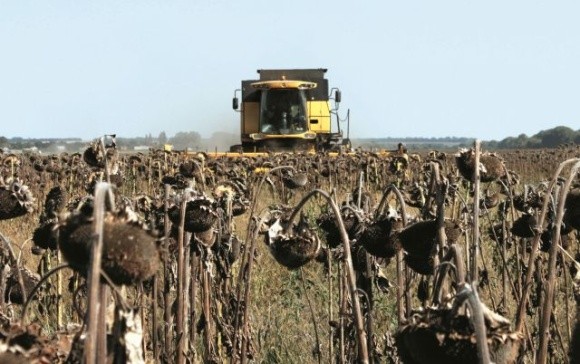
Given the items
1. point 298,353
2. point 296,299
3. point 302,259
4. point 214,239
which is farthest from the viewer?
point 296,299

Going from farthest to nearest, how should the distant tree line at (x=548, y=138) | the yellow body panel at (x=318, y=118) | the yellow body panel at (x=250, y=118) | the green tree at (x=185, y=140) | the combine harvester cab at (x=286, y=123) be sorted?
the distant tree line at (x=548, y=138), the green tree at (x=185, y=140), the yellow body panel at (x=250, y=118), the yellow body panel at (x=318, y=118), the combine harvester cab at (x=286, y=123)

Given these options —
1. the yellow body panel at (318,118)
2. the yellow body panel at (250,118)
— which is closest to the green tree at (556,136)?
the yellow body panel at (318,118)

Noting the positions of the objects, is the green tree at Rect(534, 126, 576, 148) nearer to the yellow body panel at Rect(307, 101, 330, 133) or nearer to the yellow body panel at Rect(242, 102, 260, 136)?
the yellow body panel at Rect(307, 101, 330, 133)

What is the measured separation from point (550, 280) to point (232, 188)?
11.9 feet

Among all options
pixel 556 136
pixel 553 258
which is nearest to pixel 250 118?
pixel 553 258

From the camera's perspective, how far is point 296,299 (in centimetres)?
815

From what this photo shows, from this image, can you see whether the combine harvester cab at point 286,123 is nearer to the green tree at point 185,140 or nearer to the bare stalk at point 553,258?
the bare stalk at point 553,258

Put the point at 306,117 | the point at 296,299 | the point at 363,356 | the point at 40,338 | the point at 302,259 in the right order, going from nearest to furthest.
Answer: the point at 40,338 → the point at 363,356 → the point at 302,259 → the point at 296,299 → the point at 306,117

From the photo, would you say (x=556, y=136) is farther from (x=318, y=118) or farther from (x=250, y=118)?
(x=250, y=118)

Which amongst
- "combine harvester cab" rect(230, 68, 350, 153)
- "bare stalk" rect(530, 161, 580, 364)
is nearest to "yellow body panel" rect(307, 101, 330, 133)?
"combine harvester cab" rect(230, 68, 350, 153)

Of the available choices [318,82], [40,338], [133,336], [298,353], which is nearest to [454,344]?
[133,336]

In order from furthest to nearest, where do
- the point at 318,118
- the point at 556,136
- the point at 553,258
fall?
the point at 556,136, the point at 318,118, the point at 553,258

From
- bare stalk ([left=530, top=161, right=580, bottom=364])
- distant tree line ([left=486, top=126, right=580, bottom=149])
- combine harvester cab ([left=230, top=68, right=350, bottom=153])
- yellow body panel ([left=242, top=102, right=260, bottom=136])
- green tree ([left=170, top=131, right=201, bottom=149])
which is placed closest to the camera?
bare stalk ([left=530, top=161, right=580, bottom=364])

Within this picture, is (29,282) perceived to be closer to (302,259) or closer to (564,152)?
(302,259)
